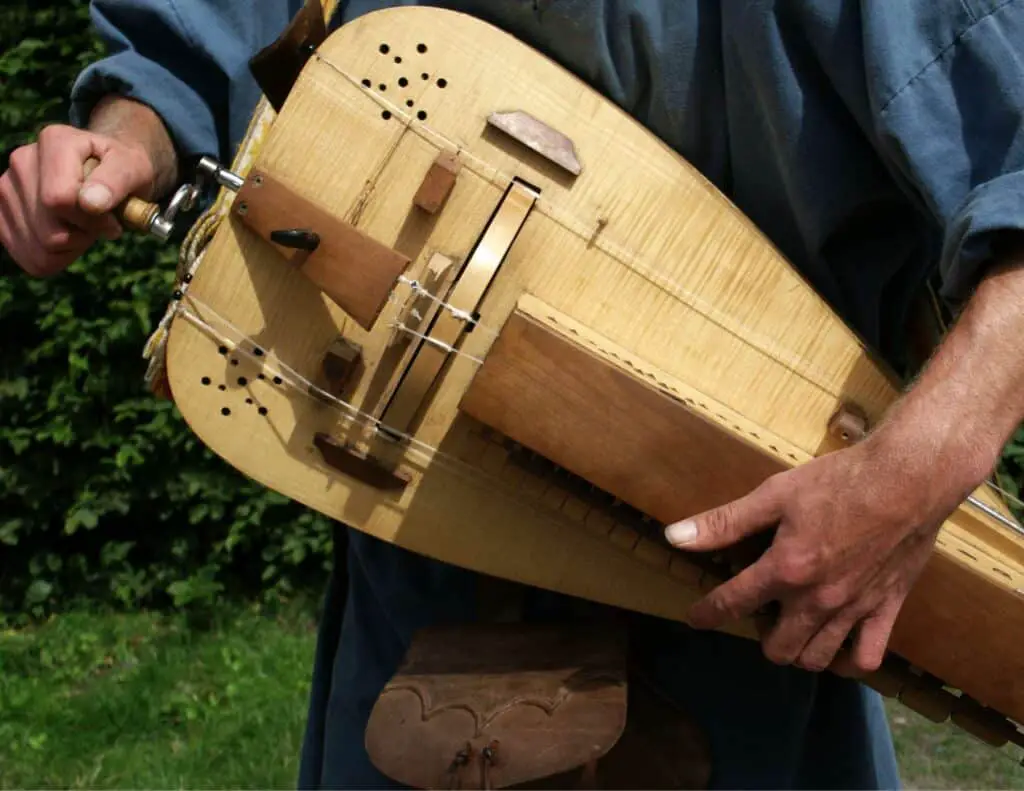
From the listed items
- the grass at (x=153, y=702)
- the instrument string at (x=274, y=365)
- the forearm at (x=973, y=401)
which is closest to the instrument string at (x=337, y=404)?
the instrument string at (x=274, y=365)

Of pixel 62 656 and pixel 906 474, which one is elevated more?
pixel 906 474

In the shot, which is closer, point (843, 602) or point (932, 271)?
point (843, 602)

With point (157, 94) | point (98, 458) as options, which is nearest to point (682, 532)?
point (157, 94)

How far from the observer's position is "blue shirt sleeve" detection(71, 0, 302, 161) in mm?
1239

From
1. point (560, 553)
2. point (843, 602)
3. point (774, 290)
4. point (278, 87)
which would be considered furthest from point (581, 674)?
point (278, 87)

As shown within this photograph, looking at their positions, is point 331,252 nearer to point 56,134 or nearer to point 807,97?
point 56,134

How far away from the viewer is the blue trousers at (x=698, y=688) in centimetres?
119

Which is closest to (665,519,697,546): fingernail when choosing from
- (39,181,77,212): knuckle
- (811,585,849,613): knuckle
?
(811,585,849,613): knuckle

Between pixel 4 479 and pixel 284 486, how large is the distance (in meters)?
2.24

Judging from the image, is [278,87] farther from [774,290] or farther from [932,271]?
[932,271]

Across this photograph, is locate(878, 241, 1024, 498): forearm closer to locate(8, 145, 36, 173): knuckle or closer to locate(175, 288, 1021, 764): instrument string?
locate(175, 288, 1021, 764): instrument string

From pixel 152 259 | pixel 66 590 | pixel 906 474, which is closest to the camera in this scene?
pixel 906 474

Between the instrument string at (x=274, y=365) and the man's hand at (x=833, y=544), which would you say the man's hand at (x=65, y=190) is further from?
the man's hand at (x=833, y=544)

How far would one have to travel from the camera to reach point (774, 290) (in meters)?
1.11
